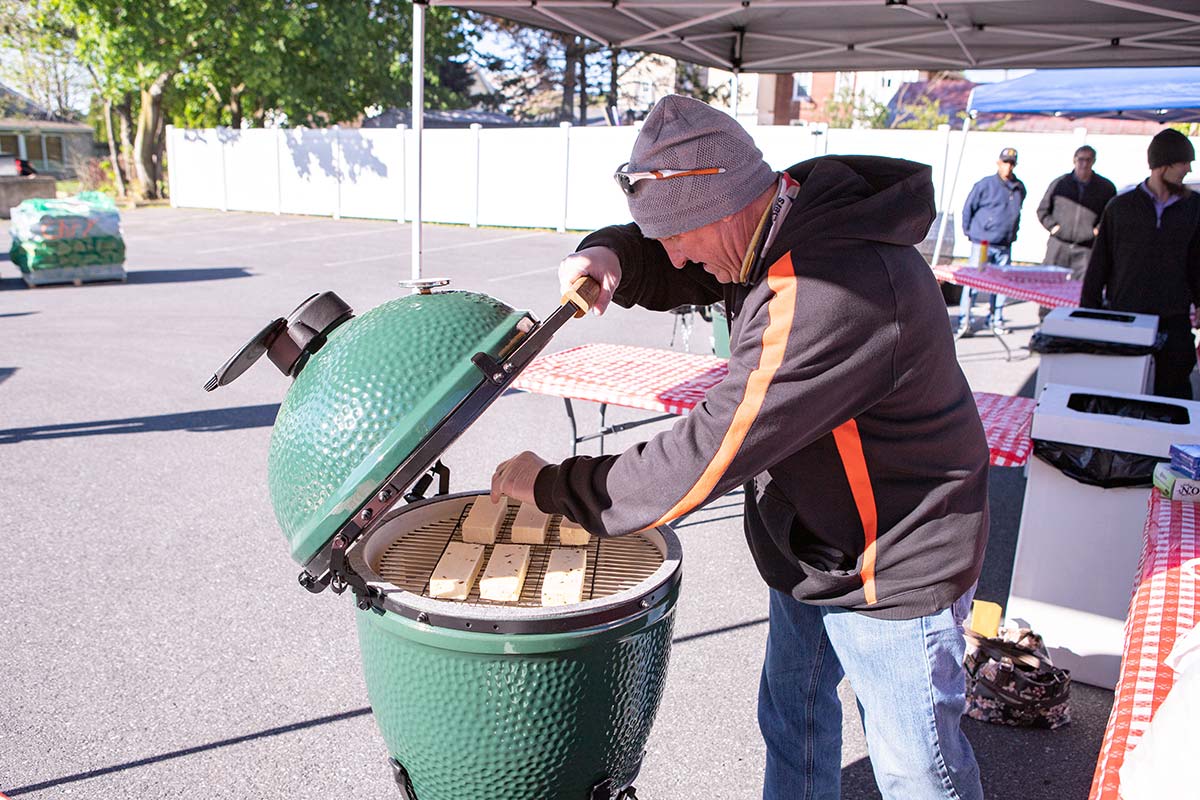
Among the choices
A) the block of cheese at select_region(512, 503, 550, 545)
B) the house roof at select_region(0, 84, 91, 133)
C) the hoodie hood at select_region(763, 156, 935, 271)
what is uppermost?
the house roof at select_region(0, 84, 91, 133)

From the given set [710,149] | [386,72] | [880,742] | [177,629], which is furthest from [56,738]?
[386,72]

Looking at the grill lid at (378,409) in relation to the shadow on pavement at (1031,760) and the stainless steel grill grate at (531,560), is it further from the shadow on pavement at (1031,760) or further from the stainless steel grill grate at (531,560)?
the shadow on pavement at (1031,760)

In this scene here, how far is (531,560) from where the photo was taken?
6.48ft

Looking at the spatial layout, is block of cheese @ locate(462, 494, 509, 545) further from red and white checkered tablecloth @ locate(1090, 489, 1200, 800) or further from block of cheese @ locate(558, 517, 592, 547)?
red and white checkered tablecloth @ locate(1090, 489, 1200, 800)

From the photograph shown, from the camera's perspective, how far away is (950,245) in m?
15.0

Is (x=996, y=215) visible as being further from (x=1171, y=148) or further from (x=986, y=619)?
(x=986, y=619)

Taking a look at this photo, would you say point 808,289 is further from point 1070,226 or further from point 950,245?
point 950,245

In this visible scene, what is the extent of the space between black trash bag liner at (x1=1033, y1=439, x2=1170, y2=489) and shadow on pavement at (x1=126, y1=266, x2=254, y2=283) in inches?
439

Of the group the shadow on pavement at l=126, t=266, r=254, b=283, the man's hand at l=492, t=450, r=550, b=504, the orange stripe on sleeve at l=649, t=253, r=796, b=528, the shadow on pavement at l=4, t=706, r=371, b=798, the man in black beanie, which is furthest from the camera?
the shadow on pavement at l=126, t=266, r=254, b=283

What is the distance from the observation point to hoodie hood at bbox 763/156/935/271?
4.97 ft

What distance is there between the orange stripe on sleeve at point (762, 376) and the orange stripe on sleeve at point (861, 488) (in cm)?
21

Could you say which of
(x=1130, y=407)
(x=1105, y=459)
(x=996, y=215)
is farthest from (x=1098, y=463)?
(x=996, y=215)

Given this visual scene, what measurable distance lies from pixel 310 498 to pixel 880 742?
118 cm

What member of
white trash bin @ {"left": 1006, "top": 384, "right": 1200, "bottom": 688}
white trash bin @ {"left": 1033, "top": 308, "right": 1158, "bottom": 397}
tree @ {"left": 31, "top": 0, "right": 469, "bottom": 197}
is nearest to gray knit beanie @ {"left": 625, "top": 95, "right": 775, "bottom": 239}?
white trash bin @ {"left": 1006, "top": 384, "right": 1200, "bottom": 688}
